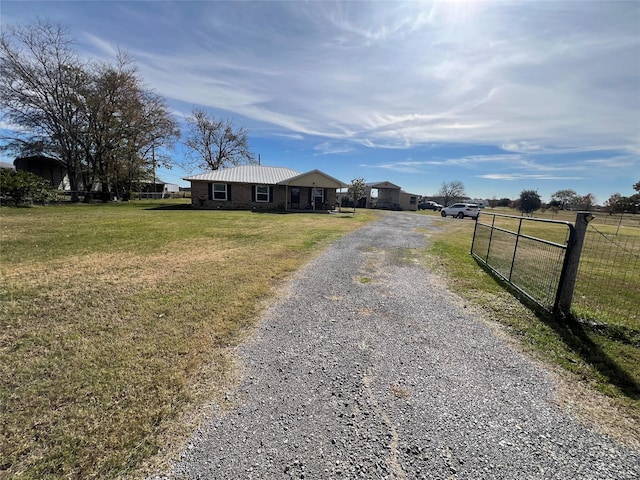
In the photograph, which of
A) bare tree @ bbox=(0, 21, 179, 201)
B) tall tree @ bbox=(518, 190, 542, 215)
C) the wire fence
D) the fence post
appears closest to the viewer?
the fence post

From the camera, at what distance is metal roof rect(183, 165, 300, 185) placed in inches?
899

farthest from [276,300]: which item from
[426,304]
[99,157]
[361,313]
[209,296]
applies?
[99,157]

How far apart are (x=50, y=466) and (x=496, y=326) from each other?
15.7 feet

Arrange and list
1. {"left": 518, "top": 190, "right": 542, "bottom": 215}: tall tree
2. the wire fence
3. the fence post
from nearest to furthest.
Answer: the fence post
the wire fence
{"left": 518, "top": 190, "right": 542, "bottom": 215}: tall tree

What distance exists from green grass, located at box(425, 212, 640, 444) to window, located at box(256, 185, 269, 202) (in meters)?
20.4

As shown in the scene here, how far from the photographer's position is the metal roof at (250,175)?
74.9ft

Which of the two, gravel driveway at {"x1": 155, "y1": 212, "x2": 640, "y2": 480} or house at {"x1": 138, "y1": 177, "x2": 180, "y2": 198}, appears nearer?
gravel driveway at {"x1": 155, "y1": 212, "x2": 640, "y2": 480}

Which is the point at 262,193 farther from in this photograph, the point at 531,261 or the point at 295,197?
the point at 531,261

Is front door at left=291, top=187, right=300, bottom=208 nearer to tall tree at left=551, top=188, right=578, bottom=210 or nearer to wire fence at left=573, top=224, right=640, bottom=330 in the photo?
wire fence at left=573, top=224, right=640, bottom=330

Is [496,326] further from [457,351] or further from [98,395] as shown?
[98,395]

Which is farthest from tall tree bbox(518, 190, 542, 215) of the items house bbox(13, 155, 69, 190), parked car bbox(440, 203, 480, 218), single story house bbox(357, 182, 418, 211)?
house bbox(13, 155, 69, 190)

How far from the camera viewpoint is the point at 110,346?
306cm

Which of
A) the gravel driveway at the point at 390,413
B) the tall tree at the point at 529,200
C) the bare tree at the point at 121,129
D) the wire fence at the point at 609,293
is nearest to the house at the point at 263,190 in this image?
the bare tree at the point at 121,129

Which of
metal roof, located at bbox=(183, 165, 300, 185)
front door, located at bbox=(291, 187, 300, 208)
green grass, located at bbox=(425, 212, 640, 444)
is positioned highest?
metal roof, located at bbox=(183, 165, 300, 185)
